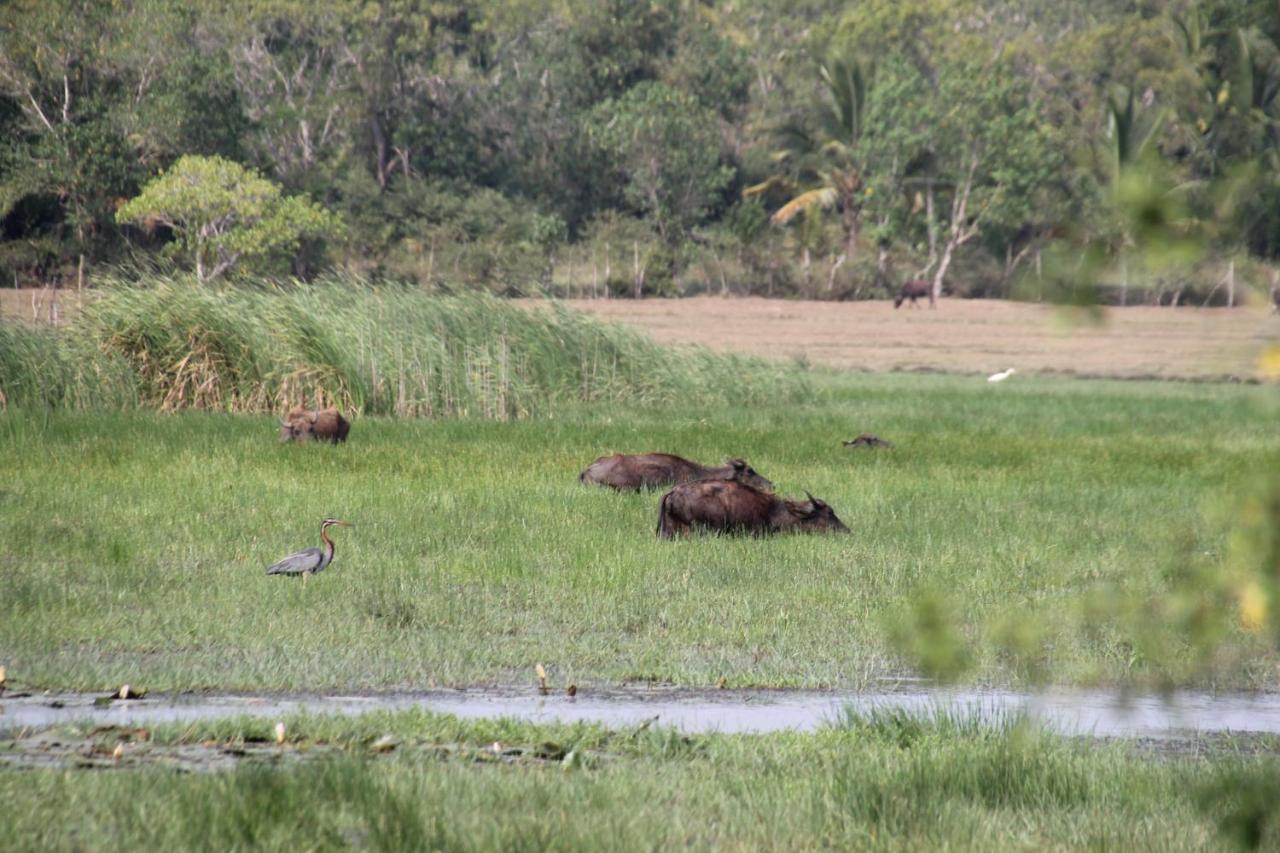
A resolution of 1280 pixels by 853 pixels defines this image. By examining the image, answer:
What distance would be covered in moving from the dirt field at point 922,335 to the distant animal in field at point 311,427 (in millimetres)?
17868

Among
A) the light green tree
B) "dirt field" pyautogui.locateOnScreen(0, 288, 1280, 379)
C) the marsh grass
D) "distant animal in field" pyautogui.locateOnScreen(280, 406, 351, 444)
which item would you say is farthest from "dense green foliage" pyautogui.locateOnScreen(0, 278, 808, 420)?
the light green tree

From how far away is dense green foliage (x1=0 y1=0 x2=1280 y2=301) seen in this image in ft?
148

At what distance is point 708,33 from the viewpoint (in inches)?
2345

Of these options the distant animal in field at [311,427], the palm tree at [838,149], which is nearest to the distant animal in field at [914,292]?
the palm tree at [838,149]

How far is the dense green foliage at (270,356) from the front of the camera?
19688mm

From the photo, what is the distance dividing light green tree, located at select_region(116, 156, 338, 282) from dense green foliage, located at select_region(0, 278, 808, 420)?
20616 mm

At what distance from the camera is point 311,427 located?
54.1 feet

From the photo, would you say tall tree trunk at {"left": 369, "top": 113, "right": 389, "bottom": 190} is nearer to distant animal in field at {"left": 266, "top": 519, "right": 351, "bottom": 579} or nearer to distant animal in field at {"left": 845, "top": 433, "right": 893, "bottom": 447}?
distant animal in field at {"left": 845, "top": 433, "right": 893, "bottom": 447}

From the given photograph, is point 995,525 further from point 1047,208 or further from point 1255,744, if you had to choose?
point 1047,208

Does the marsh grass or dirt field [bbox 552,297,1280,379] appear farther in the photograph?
dirt field [bbox 552,297,1280,379]

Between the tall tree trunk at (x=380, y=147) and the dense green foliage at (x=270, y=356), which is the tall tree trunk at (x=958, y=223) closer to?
the tall tree trunk at (x=380, y=147)

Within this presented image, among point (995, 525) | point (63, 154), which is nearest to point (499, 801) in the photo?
point (995, 525)

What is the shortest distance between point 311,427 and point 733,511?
6.53 m

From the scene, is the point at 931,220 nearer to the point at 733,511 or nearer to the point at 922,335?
the point at 922,335
